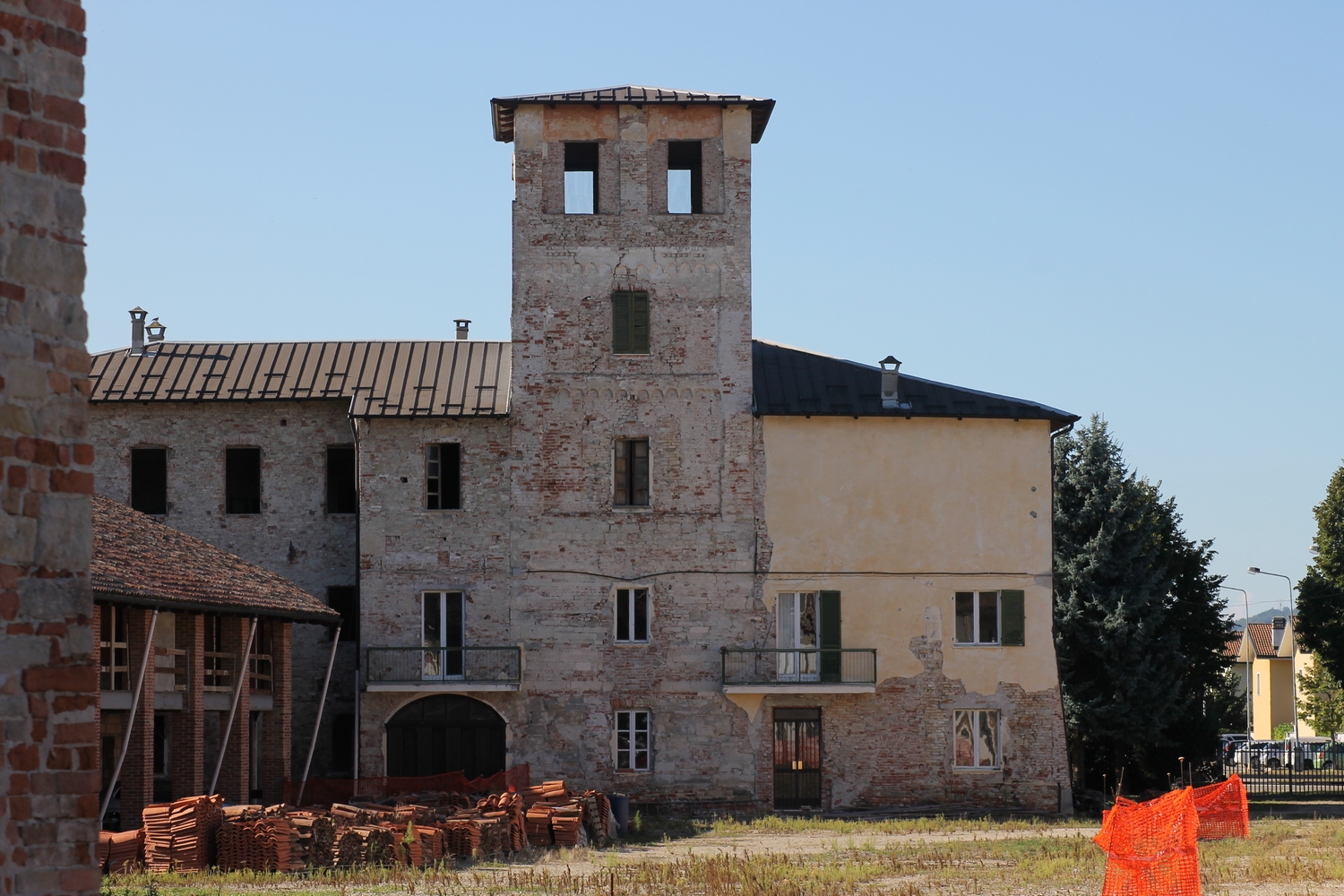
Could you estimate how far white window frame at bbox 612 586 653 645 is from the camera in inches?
1321

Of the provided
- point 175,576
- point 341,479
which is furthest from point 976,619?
point 175,576

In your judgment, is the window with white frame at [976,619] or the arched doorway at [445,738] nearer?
the arched doorway at [445,738]

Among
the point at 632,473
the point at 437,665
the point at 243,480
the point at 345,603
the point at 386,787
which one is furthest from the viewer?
the point at 243,480

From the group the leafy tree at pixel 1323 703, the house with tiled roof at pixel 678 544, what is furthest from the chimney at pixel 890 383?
the leafy tree at pixel 1323 703

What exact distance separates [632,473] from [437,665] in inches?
223

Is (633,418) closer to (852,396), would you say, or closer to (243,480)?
(852,396)

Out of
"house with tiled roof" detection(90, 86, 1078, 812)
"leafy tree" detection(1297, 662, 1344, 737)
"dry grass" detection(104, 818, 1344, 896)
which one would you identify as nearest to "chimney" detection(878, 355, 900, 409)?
"house with tiled roof" detection(90, 86, 1078, 812)

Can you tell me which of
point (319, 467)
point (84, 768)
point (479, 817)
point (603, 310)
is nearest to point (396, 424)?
point (319, 467)

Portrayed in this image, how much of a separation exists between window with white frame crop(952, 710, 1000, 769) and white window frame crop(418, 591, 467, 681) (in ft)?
34.0

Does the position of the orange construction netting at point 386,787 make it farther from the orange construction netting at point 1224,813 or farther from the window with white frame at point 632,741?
the orange construction netting at point 1224,813

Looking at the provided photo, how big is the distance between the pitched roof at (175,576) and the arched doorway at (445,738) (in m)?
3.44

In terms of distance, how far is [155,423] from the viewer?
35.6 m

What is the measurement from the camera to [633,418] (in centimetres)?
3406

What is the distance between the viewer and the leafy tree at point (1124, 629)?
38.1 m
